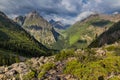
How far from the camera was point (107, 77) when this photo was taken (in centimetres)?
19175

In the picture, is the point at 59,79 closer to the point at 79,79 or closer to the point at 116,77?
the point at 79,79

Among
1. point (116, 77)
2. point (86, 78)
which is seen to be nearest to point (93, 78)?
point (86, 78)

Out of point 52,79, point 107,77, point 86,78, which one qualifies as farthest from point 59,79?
point 107,77

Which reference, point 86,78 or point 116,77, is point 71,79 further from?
point 116,77

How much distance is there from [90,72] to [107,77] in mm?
13766

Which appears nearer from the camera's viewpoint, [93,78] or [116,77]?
[116,77]

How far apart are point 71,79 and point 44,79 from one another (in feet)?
64.8

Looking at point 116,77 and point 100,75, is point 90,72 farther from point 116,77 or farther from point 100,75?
point 116,77

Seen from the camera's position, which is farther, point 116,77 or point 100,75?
point 100,75

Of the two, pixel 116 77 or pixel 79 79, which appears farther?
pixel 79 79

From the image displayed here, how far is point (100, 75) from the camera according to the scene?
645ft

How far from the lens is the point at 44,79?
7854 inches

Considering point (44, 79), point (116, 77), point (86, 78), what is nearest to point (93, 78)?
point (86, 78)

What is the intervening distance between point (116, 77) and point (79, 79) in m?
28.0
